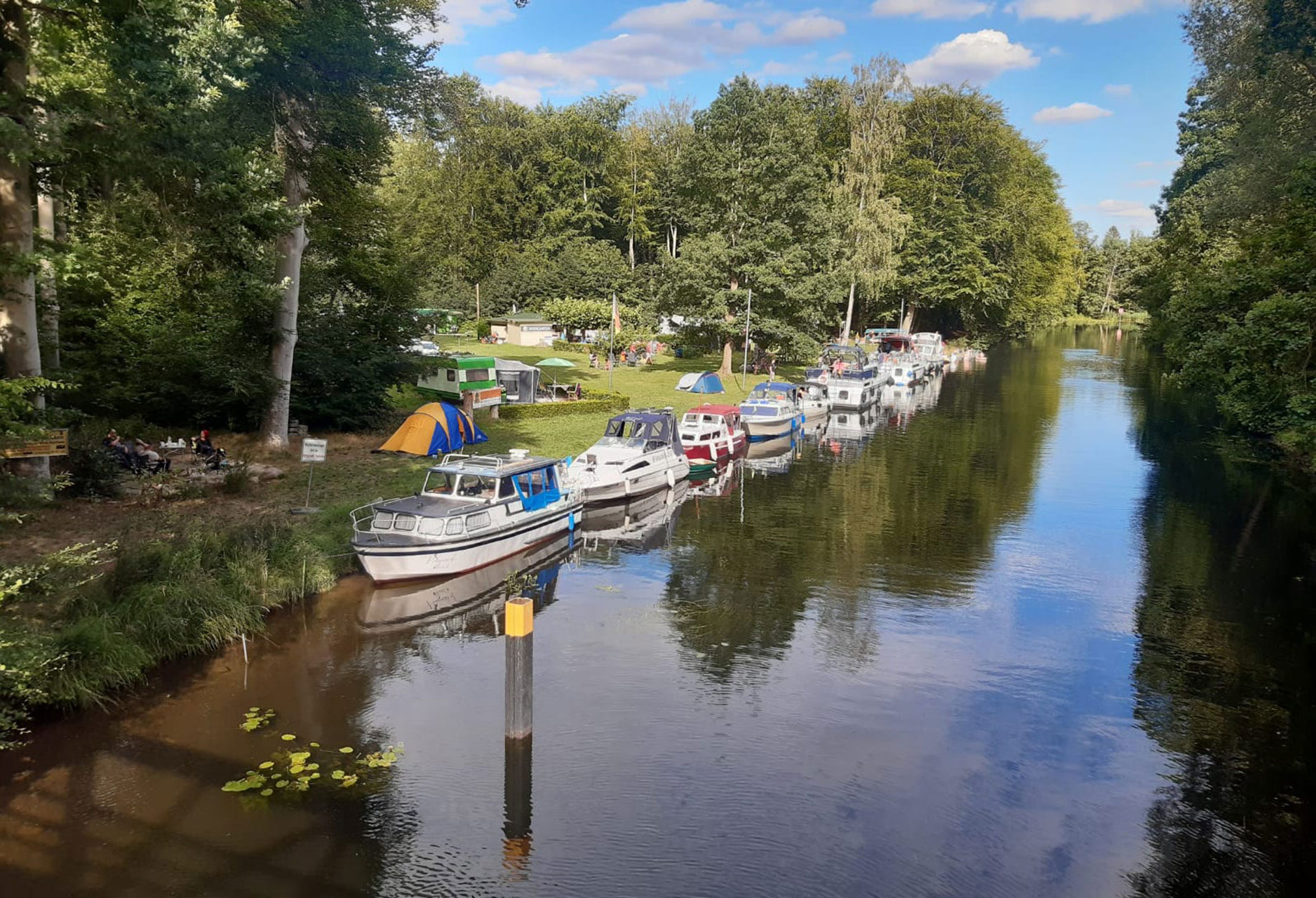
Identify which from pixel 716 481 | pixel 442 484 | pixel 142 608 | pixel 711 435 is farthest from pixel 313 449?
pixel 711 435

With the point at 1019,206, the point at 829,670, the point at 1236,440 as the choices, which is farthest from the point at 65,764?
the point at 1019,206

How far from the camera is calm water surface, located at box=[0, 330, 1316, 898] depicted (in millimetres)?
9000

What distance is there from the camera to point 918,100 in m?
69.8

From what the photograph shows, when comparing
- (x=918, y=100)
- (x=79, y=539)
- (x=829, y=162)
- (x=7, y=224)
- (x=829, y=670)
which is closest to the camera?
(x=7, y=224)

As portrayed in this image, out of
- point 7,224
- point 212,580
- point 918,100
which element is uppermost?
point 918,100

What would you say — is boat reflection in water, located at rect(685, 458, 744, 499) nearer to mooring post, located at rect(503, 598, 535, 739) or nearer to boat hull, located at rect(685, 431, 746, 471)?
boat hull, located at rect(685, 431, 746, 471)

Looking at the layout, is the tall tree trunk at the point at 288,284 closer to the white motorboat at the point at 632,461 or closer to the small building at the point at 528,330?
the white motorboat at the point at 632,461

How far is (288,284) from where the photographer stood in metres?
22.4

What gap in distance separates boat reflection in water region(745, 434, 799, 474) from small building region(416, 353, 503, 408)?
417 inches

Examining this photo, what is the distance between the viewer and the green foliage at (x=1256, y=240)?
728 inches

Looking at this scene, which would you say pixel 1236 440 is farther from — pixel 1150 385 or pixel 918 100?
pixel 918 100

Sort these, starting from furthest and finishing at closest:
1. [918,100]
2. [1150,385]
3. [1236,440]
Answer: [918,100]
[1150,385]
[1236,440]

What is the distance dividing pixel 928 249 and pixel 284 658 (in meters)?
67.4

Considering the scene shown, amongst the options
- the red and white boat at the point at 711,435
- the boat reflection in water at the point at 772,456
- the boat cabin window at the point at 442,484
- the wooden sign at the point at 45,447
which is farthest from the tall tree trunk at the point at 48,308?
the boat reflection in water at the point at 772,456
